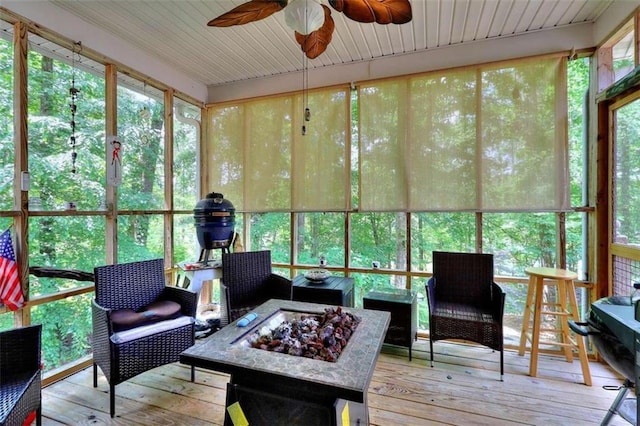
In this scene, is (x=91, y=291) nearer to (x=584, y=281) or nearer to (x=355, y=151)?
(x=355, y=151)

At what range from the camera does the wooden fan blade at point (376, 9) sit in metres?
1.53

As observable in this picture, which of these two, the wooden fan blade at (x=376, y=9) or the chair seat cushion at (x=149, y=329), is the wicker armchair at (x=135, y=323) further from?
the wooden fan blade at (x=376, y=9)

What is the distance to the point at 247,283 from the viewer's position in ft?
9.57

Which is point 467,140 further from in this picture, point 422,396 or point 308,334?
point 308,334

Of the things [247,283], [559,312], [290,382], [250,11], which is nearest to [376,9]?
[250,11]

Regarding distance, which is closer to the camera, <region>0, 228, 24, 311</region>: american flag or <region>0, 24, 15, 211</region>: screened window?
<region>0, 228, 24, 311</region>: american flag

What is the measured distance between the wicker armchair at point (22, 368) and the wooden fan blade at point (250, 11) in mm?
2103

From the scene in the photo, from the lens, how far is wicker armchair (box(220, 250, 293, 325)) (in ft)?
9.09

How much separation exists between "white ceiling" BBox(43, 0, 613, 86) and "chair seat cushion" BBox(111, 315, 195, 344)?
256cm

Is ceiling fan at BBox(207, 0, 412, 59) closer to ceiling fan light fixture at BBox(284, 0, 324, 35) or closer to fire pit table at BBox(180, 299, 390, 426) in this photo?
ceiling fan light fixture at BBox(284, 0, 324, 35)

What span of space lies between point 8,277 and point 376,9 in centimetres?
302

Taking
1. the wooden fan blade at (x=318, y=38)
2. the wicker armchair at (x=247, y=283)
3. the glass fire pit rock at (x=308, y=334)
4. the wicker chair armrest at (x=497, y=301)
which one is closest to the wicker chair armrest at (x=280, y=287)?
the wicker armchair at (x=247, y=283)

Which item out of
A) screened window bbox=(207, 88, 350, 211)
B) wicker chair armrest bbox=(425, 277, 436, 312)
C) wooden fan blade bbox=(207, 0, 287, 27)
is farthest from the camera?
screened window bbox=(207, 88, 350, 211)

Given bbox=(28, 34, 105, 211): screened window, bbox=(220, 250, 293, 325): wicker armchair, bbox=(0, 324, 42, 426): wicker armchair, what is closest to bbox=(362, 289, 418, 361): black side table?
bbox=(220, 250, 293, 325): wicker armchair
